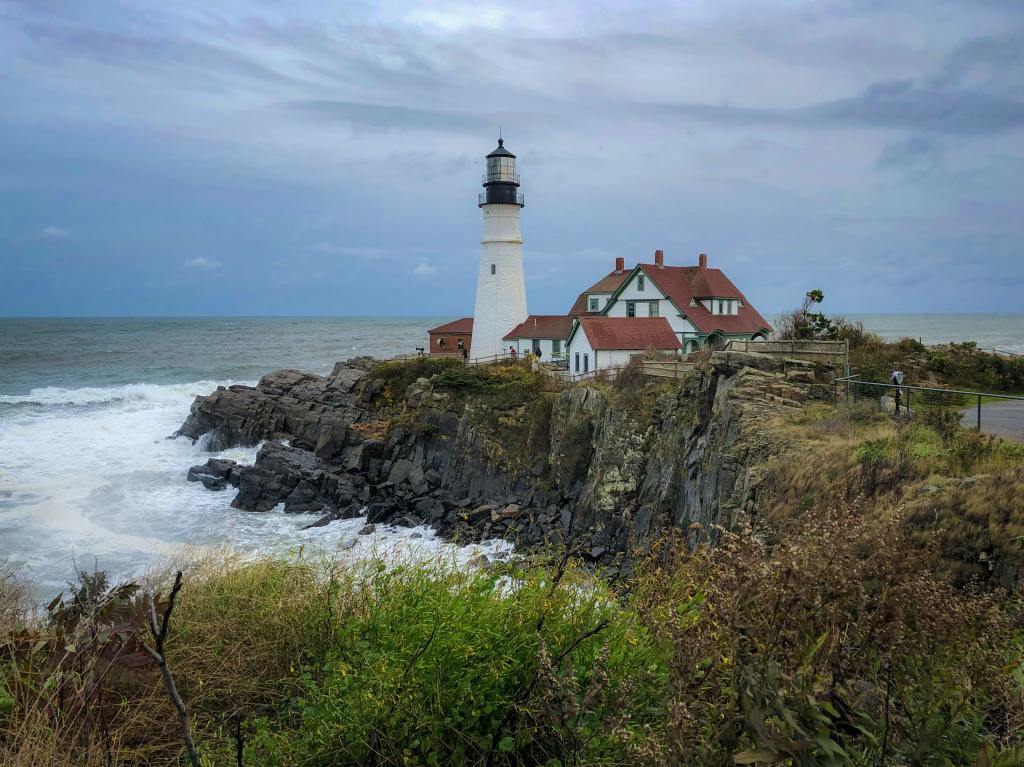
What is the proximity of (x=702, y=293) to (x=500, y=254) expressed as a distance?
39.8 ft

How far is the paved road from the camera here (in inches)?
490

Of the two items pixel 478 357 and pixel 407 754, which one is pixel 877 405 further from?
pixel 478 357

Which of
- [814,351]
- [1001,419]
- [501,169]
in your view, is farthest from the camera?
[501,169]

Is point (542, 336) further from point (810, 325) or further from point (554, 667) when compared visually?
point (554, 667)

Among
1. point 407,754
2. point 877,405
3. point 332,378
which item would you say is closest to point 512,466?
point 877,405

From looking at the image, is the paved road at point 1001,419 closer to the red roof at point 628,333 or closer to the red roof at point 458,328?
the red roof at point 628,333

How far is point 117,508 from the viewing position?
84.9 ft

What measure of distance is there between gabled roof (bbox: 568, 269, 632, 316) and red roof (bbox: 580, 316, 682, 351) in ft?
19.8

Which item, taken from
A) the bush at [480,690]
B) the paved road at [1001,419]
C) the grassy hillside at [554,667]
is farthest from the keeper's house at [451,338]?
the bush at [480,690]

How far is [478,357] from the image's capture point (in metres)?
43.1

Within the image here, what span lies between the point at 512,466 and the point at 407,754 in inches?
979

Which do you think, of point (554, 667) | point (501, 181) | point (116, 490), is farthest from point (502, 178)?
point (554, 667)

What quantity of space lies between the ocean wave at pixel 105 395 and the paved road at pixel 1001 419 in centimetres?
4617

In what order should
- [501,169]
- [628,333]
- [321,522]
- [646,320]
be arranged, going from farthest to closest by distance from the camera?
[501,169]
[646,320]
[628,333]
[321,522]
